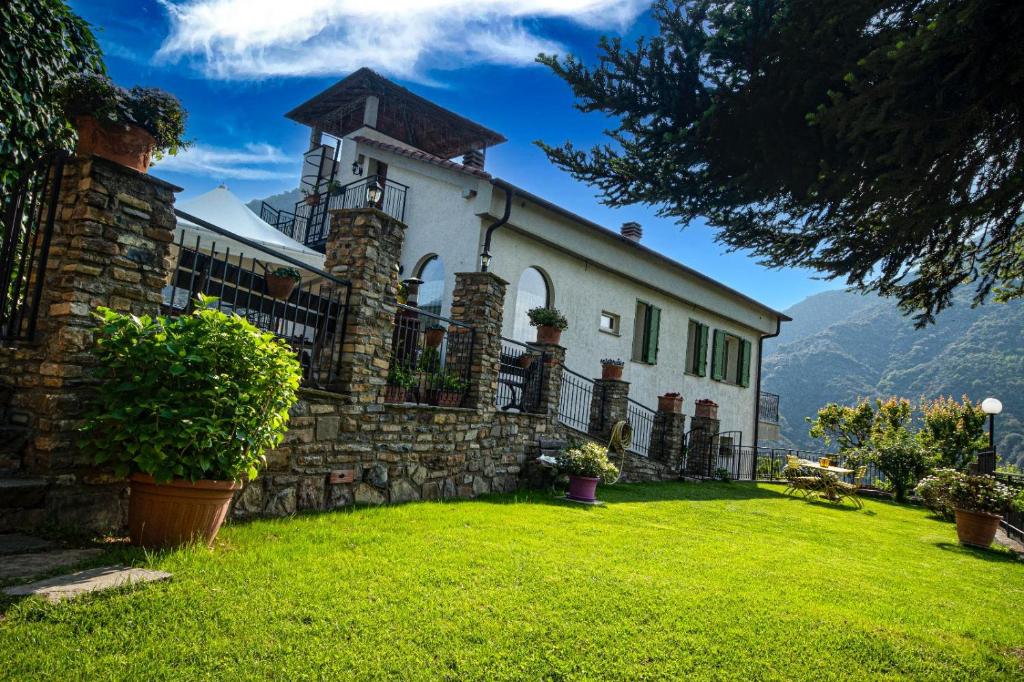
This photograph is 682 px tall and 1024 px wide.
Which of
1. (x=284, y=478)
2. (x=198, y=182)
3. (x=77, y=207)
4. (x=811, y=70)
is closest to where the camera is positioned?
(x=811, y=70)

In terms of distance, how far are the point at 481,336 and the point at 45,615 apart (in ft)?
19.1

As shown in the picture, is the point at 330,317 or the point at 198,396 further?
the point at 330,317

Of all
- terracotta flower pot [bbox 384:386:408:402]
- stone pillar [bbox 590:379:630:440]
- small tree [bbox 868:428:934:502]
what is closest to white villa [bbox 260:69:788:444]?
stone pillar [bbox 590:379:630:440]

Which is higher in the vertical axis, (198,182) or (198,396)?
(198,182)

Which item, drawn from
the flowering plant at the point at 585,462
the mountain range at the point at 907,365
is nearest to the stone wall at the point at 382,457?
the flowering plant at the point at 585,462

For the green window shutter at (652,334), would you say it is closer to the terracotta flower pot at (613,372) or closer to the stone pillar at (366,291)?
the terracotta flower pot at (613,372)

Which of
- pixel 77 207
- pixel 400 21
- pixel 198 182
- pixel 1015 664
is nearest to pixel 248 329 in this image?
pixel 77 207

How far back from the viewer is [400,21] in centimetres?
689

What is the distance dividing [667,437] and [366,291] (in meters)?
8.81

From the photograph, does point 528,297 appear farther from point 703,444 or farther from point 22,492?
point 22,492

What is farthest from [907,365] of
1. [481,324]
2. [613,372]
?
[481,324]

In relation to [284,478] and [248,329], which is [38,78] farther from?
[284,478]

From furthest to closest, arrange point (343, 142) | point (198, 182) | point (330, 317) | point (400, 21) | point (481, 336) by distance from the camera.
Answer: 1. point (343, 142)
2. point (198, 182)
3. point (481, 336)
4. point (400, 21)
5. point (330, 317)

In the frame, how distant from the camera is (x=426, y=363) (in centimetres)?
737
